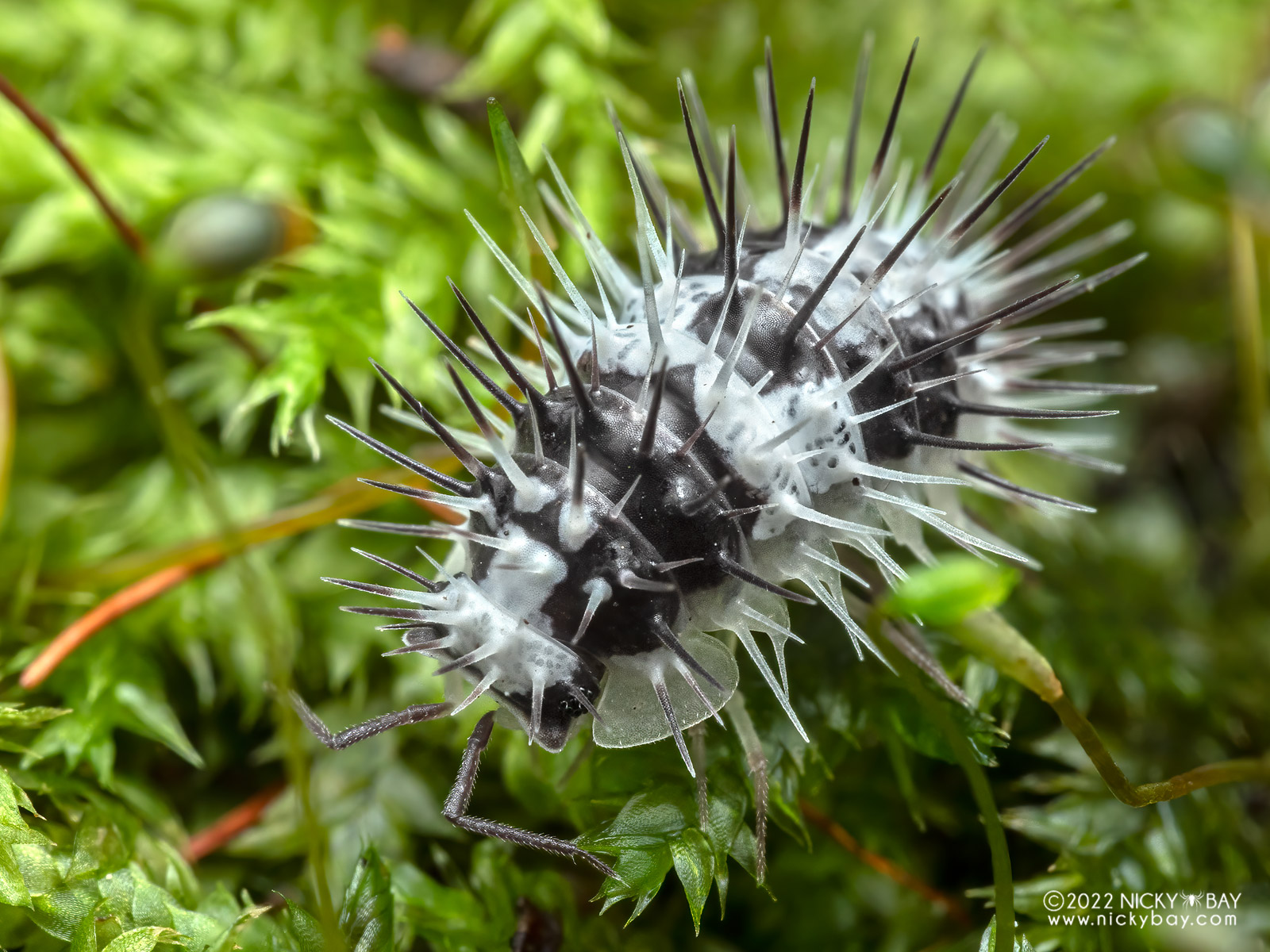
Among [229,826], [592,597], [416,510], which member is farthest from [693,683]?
[229,826]

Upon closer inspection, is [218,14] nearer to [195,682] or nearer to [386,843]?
[195,682]

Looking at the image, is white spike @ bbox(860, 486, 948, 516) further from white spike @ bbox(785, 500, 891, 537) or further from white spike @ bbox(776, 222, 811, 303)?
white spike @ bbox(776, 222, 811, 303)

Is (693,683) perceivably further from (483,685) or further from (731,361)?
(731,361)

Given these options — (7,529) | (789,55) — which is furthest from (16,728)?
(789,55)

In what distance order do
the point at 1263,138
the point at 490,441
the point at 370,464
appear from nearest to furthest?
the point at 490,441
the point at 370,464
the point at 1263,138

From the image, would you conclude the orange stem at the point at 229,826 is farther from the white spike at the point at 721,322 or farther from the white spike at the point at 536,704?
the white spike at the point at 721,322

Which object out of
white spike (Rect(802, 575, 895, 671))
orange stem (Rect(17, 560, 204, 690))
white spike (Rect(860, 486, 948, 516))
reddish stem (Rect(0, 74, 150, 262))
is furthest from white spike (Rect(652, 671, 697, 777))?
reddish stem (Rect(0, 74, 150, 262))

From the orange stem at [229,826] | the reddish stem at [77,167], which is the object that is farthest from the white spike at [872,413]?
the reddish stem at [77,167]
